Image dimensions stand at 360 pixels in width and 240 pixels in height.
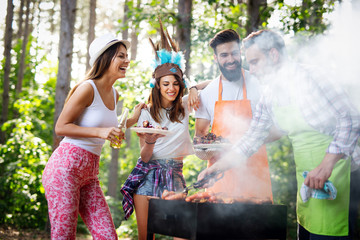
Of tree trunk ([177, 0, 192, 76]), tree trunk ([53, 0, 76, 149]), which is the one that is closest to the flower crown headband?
tree trunk ([177, 0, 192, 76])

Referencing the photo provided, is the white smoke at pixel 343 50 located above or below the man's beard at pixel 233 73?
above

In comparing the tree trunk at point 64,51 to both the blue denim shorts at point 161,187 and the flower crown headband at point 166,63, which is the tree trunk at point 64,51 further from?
the blue denim shorts at point 161,187

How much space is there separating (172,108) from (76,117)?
1.03m

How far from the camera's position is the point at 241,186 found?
10.6 feet

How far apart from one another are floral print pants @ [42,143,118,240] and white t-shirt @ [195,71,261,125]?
1.27m

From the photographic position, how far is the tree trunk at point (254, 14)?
24.0 ft

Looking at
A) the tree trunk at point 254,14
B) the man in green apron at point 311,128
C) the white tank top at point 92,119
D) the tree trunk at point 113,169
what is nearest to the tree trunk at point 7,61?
the tree trunk at point 113,169

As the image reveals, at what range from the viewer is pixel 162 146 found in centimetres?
330

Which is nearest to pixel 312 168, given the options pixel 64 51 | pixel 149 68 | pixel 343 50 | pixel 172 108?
pixel 172 108

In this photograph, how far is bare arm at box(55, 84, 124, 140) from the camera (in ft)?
8.60

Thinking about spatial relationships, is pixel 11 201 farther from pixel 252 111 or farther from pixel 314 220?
pixel 314 220

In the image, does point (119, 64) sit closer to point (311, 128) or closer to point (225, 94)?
point (225, 94)

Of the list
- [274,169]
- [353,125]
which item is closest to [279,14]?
[274,169]

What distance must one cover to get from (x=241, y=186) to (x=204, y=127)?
734mm
